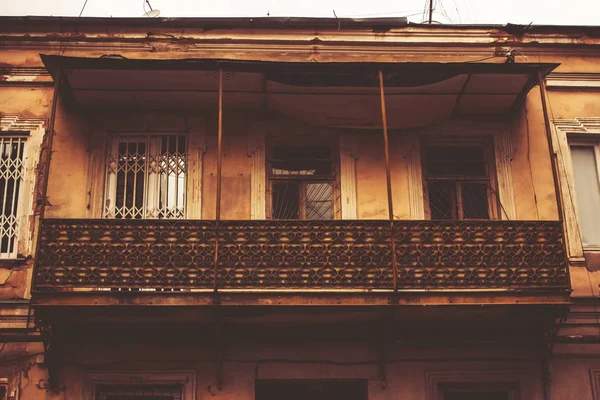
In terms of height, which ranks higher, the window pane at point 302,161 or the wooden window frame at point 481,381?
the window pane at point 302,161

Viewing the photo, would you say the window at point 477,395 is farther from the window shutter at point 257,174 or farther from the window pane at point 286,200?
the window shutter at point 257,174

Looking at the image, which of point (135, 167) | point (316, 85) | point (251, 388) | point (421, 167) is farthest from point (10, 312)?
point (421, 167)

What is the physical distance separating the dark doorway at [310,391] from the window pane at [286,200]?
2.27 metres

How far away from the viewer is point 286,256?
921 cm

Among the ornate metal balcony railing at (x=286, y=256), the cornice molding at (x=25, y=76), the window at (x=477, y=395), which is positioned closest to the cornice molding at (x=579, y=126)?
the ornate metal balcony railing at (x=286, y=256)

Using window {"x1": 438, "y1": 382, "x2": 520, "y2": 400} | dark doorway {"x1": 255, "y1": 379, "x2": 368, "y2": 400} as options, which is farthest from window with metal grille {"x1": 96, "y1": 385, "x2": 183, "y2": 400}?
window {"x1": 438, "y1": 382, "x2": 520, "y2": 400}

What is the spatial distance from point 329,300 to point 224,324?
4.65 ft

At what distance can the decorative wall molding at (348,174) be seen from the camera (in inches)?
416

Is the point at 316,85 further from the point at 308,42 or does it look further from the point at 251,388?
the point at 251,388

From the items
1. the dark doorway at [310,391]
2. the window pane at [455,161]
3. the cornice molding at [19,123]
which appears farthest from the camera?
the window pane at [455,161]

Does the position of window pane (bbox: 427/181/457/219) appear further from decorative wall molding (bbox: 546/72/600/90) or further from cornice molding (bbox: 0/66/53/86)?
cornice molding (bbox: 0/66/53/86)

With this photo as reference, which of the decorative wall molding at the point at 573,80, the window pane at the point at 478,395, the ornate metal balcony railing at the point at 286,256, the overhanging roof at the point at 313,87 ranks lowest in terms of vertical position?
the window pane at the point at 478,395

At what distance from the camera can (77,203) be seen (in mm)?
10375

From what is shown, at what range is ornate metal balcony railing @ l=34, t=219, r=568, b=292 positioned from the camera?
29.8 ft
